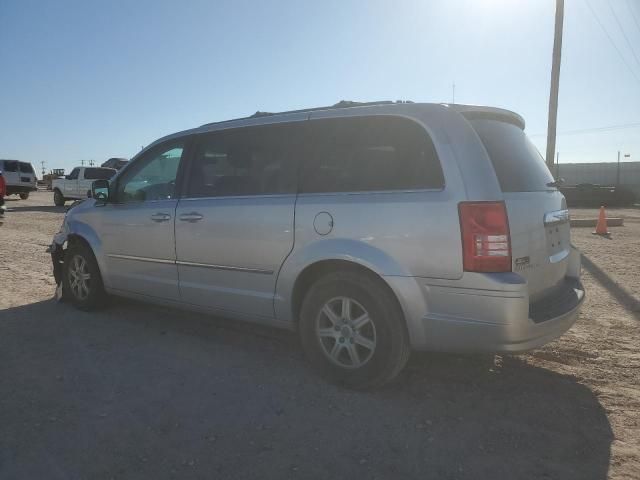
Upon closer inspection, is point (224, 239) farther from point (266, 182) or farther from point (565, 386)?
point (565, 386)

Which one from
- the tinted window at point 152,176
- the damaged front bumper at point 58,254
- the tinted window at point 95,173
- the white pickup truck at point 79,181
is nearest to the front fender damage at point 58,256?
the damaged front bumper at point 58,254

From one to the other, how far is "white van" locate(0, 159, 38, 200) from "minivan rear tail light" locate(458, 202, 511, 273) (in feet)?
97.6

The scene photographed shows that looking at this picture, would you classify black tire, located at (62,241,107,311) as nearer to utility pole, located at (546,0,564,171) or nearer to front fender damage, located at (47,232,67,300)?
front fender damage, located at (47,232,67,300)

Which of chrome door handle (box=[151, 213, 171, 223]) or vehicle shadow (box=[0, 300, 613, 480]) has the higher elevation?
chrome door handle (box=[151, 213, 171, 223])

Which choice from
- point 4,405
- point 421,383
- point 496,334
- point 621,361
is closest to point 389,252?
point 496,334

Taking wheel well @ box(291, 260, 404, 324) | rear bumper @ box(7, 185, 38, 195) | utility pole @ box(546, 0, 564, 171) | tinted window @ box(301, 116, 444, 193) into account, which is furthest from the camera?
rear bumper @ box(7, 185, 38, 195)

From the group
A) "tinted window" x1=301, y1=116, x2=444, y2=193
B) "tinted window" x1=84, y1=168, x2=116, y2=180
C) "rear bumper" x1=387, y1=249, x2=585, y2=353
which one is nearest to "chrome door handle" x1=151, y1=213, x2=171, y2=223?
"tinted window" x1=301, y1=116, x2=444, y2=193

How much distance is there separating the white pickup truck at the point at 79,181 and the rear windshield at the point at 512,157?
71.5ft

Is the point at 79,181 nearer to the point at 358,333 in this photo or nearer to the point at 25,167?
the point at 25,167

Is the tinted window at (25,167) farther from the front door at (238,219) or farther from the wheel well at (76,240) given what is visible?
the front door at (238,219)

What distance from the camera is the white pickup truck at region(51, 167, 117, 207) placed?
22.9 metres

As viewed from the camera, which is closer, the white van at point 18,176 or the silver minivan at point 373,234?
the silver minivan at point 373,234

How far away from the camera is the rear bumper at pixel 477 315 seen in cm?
298

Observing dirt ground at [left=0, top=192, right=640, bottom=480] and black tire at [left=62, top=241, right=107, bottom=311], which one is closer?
dirt ground at [left=0, top=192, right=640, bottom=480]
